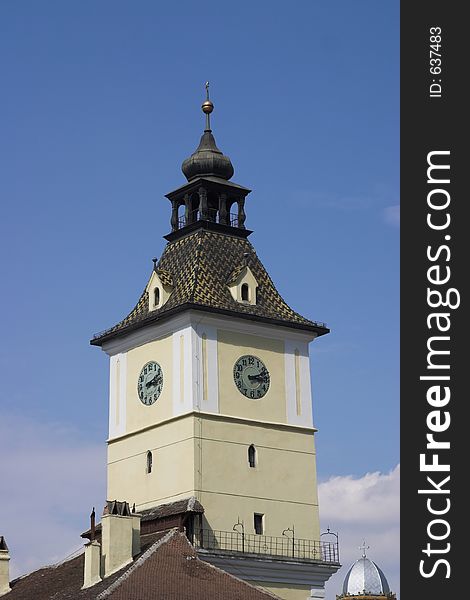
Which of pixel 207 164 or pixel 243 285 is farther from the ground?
pixel 207 164

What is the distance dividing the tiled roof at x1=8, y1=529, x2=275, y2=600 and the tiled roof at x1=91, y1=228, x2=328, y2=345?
885 centimetres

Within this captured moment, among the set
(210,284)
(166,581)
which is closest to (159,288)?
(210,284)

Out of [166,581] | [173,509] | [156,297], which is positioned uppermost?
[156,297]

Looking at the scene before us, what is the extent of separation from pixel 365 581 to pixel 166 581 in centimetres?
8811

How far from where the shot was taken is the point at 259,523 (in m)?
52.4

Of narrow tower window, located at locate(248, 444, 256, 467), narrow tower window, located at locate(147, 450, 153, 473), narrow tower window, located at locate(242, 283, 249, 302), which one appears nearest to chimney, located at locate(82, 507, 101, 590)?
narrow tower window, located at locate(147, 450, 153, 473)

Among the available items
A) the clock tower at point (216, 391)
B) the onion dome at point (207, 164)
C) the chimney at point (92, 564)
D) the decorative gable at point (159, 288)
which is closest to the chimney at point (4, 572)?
the clock tower at point (216, 391)

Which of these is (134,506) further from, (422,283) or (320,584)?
(422,283)

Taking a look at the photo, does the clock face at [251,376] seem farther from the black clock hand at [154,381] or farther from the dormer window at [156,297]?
the dormer window at [156,297]

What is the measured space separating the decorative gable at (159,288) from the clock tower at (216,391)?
Answer: 6 centimetres

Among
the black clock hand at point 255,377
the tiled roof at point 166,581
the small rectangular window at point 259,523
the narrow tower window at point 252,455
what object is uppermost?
the black clock hand at point 255,377

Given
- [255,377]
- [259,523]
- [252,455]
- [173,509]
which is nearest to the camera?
[173,509]

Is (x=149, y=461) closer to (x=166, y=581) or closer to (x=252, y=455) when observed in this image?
(x=252, y=455)

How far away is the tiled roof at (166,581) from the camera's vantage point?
44562 millimetres
